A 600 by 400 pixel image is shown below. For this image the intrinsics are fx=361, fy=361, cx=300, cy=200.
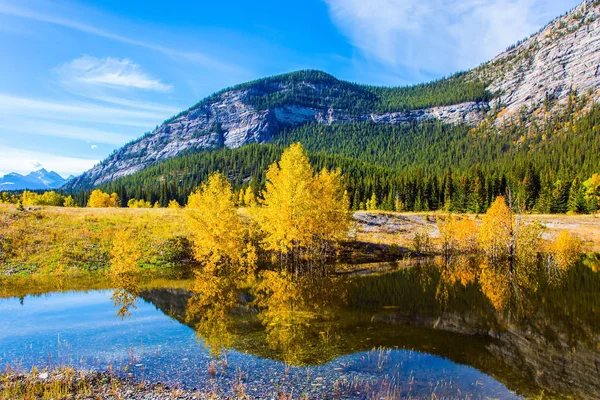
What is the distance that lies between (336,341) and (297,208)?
22490 millimetres

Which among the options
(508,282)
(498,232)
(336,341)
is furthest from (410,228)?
(336,341)

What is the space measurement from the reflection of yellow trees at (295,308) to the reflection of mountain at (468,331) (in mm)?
125

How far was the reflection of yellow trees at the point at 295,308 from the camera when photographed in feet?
66.3

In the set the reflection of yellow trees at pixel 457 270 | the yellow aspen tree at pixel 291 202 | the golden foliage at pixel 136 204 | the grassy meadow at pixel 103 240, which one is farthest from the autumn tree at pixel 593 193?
the golden foliage at pixel 136 204

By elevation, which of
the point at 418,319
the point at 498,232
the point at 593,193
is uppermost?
the point at 593,193

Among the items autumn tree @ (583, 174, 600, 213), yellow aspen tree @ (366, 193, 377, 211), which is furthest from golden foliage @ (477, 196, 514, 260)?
yellow aspen tree @ (366, 193, 377, 211)

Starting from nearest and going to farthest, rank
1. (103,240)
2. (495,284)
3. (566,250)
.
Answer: (495,284) → (103,240) → (566,250)

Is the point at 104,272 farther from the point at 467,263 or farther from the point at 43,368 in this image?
the point at 467,263

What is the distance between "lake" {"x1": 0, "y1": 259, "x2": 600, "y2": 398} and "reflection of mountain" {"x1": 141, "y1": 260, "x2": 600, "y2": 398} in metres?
0.09

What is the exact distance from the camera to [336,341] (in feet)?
67.7

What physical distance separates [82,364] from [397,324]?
60.4 ft

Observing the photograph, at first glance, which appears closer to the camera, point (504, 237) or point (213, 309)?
point (213, 309)

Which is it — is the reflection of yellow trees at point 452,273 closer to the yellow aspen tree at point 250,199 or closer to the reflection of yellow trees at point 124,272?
the reflection of yellow trees at point 124,272

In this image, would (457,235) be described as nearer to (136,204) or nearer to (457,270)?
(457,270)
